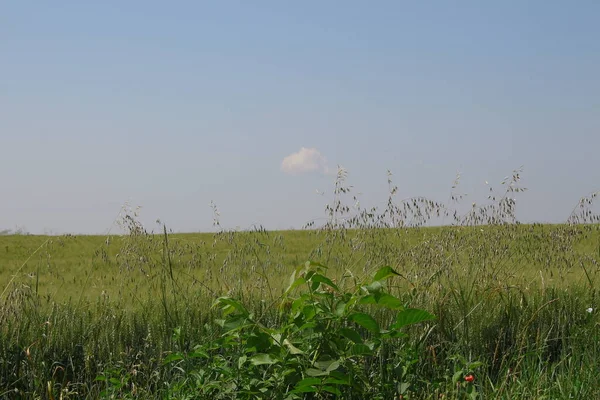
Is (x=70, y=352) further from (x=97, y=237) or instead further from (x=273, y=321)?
(x=97, y=237)

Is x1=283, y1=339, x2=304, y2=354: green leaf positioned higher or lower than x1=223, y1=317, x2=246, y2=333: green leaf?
lower

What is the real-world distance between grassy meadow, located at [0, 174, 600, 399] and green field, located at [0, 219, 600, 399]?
0.01 meters

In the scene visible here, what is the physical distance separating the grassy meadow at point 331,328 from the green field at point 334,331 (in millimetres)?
13

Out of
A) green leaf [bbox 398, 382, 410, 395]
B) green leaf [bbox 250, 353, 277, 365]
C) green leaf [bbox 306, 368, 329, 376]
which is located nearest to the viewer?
green leaf [bbox 306, 368, 329, 376]

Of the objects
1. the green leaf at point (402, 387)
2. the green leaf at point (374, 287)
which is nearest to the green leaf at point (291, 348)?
the green leaf at point (374, 287)

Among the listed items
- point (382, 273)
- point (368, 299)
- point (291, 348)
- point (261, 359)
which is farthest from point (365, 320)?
point (261, 359)

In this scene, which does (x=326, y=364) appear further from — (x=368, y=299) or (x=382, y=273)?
(x=382, y=273)

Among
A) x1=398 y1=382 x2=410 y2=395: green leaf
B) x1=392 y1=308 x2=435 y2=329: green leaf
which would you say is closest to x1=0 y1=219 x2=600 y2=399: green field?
x1=398 y1=382 x2=410 y2=395: green leaf

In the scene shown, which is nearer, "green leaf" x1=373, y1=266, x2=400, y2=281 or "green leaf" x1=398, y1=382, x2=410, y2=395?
"green leaf" x1=373, y1=266, x2=400, y2=281

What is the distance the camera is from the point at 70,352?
3.52 m

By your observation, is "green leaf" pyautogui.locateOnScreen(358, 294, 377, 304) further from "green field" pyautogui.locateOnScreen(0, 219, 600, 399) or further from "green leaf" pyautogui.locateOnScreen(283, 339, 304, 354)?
"green leaf" pyautogui.locateOnScreen(283, 339, 304, 354)

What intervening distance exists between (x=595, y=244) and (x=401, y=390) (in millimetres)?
5454

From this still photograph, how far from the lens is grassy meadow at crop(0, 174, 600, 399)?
8.25 feet

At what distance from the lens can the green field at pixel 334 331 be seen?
106 inches
